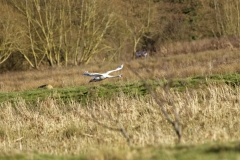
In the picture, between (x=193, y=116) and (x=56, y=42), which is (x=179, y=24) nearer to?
(x=56, y=42)

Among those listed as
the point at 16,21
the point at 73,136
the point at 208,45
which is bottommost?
the point at 73,136

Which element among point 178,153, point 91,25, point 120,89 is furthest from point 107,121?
point 91,25

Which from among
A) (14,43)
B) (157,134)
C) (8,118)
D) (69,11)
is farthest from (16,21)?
(157,134)

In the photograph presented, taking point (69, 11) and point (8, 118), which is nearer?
point (8, 118)

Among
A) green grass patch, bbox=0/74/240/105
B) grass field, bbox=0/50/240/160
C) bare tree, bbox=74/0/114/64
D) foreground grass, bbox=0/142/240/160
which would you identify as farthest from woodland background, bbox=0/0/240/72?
foreground grass, bbox=0/142/240/160

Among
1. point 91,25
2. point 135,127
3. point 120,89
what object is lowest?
point 135,127

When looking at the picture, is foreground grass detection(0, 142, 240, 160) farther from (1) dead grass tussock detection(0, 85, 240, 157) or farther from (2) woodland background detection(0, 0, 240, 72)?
(2) woodland background detection(0, 0, 240, 72)

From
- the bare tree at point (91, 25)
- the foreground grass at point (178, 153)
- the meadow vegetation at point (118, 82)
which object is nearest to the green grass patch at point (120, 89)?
the meadow vegetation at point (118, 82)

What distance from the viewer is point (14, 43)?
31094 mm

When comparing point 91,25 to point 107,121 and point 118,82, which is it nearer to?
point 118,82

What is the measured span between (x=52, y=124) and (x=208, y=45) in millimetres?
21326

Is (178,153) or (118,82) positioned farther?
(118,82)

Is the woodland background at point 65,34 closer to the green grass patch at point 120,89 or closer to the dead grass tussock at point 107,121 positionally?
the green grass patch at point 120,89

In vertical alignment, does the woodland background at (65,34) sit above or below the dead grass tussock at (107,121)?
above
